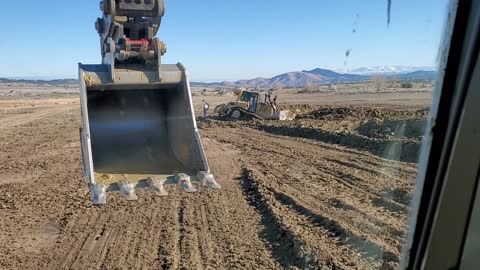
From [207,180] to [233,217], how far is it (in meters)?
3.40

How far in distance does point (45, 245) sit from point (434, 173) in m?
6.59

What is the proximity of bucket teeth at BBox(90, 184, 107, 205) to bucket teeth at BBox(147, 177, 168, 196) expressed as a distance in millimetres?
433

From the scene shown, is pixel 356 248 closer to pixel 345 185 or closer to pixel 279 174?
pixel 345 185

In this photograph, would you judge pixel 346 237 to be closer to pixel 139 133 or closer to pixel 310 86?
pixel 139 133

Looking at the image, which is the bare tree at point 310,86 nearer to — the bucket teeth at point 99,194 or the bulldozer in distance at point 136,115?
the bulldozer in distance at point 136,115

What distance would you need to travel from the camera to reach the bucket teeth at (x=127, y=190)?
436 cm

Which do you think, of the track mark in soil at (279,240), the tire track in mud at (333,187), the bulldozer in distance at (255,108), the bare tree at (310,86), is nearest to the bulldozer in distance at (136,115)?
the track mark in soil at (279,240)

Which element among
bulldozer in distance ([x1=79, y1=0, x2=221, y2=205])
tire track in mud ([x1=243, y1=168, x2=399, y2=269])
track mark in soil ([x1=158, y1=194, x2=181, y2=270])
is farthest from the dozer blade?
tire track in mud ([x1=243, y1=168, x2=399, y2=269])

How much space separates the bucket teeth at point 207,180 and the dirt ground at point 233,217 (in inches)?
65.3

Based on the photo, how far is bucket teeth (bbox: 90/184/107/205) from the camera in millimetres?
4223

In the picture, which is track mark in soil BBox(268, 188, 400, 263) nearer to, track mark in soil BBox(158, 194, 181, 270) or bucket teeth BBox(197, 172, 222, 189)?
track mark in soil BBox(158, 194, 181, 270)

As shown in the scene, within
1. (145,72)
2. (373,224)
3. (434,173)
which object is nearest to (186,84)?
(145,72)

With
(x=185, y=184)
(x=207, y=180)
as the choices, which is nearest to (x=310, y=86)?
(x=207, y=180)

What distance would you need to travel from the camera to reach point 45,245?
697 cm
